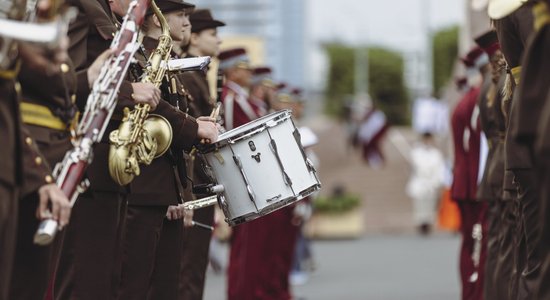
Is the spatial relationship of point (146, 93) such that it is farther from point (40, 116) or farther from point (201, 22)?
point (201, 22)

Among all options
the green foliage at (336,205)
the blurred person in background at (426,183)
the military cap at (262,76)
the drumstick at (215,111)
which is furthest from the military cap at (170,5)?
the blurred person in background at (426,183)

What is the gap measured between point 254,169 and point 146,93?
1.12 metres

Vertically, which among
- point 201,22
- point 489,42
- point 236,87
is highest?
point 201,22

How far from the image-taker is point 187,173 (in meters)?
9.03

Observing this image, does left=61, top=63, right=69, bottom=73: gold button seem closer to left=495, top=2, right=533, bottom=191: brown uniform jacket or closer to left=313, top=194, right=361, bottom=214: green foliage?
left=495, top=2, right=533, bottom=191: brown uniform jacket

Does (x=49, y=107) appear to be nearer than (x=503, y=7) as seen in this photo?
Yes

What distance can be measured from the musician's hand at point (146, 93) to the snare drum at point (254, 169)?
85 centimetres

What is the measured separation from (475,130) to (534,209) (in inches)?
169

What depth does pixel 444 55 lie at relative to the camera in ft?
307

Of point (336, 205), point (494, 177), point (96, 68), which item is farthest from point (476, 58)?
point (336, 205)

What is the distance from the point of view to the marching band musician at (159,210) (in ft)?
28.1

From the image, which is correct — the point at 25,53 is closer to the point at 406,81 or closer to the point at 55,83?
the point at 55,83

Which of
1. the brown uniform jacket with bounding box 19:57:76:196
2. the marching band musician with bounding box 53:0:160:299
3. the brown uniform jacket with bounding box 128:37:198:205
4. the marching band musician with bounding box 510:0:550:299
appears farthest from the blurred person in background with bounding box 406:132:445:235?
the marching band musician with bounding box 510:0:550:299

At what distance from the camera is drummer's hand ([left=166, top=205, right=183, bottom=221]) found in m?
8.89
